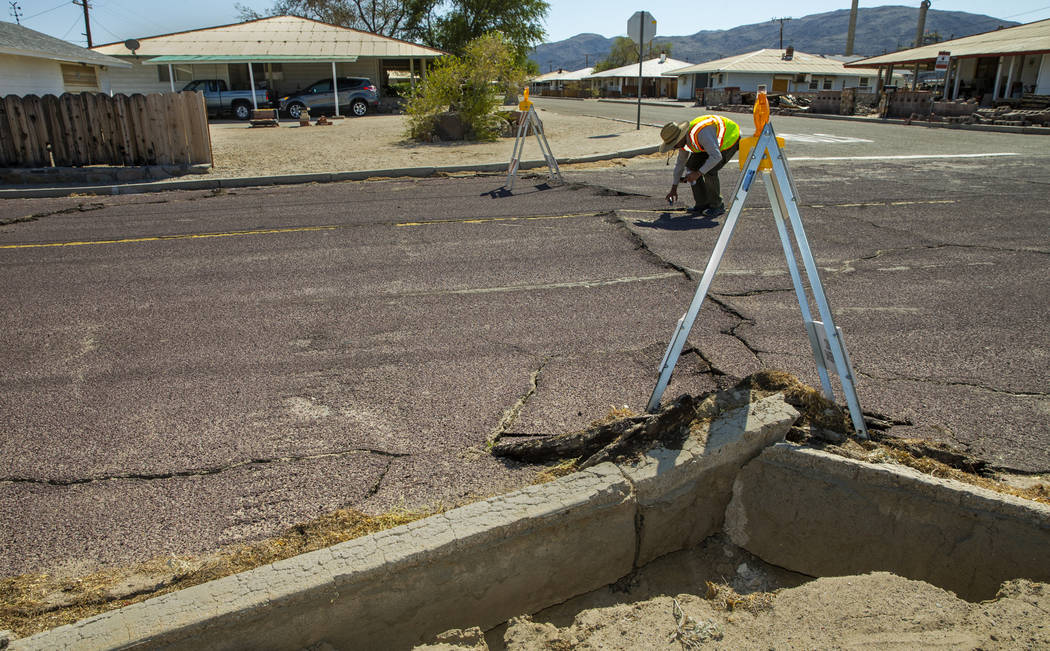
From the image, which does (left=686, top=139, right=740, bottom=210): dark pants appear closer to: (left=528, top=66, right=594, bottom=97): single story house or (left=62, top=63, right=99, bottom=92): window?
(left=62, top=63, right=99, bottom=92): window

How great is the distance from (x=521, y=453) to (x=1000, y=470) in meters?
2.26

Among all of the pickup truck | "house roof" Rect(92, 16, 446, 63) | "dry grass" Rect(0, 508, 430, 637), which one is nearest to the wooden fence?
"dry grass" Rect(0, 508, 430, 637)

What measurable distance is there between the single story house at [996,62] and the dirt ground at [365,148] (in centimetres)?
1925

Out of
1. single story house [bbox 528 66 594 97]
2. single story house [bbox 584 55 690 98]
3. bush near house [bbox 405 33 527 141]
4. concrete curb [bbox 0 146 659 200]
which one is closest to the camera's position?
concrete curb [bbox 0 146 659 200]

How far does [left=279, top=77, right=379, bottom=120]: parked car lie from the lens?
30156mm

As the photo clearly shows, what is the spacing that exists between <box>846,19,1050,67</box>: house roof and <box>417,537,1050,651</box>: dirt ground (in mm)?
36534

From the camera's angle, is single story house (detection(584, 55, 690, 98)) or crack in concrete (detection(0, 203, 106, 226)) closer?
Result: crack in concrete (detection(0, 203, 106, 226))

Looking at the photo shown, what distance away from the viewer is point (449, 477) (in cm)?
319

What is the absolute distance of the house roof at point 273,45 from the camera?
3008 cm

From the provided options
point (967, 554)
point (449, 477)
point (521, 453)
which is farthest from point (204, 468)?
point (967, 554)

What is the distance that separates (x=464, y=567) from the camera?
246 cm

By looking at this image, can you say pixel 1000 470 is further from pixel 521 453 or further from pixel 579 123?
pixel 579 123

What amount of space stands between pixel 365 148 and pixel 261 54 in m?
17.2

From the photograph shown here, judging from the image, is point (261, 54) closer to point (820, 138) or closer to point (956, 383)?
point (820, 138)
